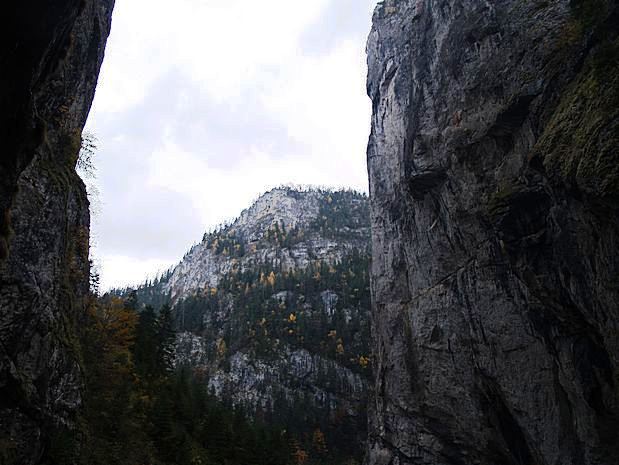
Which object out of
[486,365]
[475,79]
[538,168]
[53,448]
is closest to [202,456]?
[53,448]

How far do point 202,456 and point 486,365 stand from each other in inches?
710

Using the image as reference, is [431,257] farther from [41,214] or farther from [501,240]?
[41,214]

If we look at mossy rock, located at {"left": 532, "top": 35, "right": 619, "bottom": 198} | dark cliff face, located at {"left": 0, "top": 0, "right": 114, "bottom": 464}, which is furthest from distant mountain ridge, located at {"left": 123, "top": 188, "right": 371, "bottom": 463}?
mossy rock, located at {"left": 532, "top": 35, "right": 619, "bottom": 198}

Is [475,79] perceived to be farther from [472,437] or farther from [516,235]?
[472,437]

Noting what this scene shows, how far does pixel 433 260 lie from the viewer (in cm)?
3622

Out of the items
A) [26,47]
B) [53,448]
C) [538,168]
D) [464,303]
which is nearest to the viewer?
[26,47]

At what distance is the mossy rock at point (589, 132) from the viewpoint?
17391 millimetres

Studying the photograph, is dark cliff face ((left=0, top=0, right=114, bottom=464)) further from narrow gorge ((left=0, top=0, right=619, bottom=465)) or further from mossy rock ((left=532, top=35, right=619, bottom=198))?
mossy rock ((left=532, top=35, right=619, bottom=198))

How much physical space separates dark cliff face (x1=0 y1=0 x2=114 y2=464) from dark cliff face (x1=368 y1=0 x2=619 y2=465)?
1744 cm

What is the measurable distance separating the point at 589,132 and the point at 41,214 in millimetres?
20161

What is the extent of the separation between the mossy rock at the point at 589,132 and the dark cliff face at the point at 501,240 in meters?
0.06

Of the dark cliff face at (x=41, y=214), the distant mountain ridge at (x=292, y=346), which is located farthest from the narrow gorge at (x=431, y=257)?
the distant mountain ridge at (x=292, y=346)

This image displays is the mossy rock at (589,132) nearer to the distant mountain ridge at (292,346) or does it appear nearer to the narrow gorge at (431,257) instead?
the narrow gorge at (431,257)

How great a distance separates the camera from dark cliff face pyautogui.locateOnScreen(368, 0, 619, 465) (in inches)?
806
